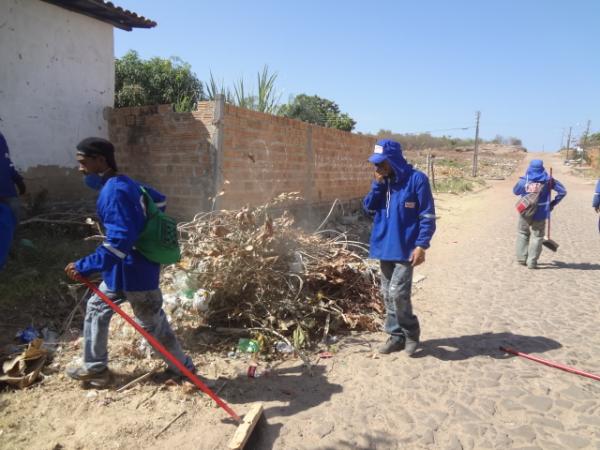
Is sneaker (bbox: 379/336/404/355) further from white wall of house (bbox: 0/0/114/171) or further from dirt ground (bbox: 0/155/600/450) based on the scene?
white wall of house (bbox: 0/0/114/171)

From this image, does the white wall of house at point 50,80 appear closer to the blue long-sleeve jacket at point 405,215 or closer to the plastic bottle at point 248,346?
the plastic bottle at point 248,346

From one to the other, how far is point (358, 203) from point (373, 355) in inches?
314

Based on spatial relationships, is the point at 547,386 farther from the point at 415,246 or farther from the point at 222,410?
the point at 222,410

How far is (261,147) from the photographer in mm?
7293

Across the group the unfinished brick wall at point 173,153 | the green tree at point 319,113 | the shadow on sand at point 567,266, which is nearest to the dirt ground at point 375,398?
the shadow on sand at point 567,266

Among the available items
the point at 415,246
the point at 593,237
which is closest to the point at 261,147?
the point at 415,246

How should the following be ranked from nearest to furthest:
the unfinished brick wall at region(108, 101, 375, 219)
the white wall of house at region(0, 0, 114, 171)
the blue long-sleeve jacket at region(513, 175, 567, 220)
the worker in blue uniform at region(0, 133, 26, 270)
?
the worker in blue uniform at region(0, 133, 26, 270) < the unfinished brick wall at region(108, 101, 375, 219) < the white wall of house at region(0, 0, 114, 171) < the blue long-sleeve jacket at region(513, 175, 567, 220)

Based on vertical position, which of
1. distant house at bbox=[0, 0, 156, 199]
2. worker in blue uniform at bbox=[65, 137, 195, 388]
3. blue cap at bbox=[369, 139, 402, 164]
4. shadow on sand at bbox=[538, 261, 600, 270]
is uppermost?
distant house at bbox=[0, 0, 156, 199]

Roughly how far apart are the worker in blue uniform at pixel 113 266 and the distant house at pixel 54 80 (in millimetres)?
4775

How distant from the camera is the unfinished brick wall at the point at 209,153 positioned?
6332 millimetres

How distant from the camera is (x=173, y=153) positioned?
663 centimetres

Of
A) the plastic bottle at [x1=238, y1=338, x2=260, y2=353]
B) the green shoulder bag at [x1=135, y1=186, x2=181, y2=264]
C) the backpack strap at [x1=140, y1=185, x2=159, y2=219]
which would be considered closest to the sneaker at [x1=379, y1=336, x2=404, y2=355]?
the plastic bottle at [x1=238, y1=338, x2=260, y2=353]

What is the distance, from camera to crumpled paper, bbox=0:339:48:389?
3305mm

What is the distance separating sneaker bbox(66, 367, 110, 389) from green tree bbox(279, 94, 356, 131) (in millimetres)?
14518
